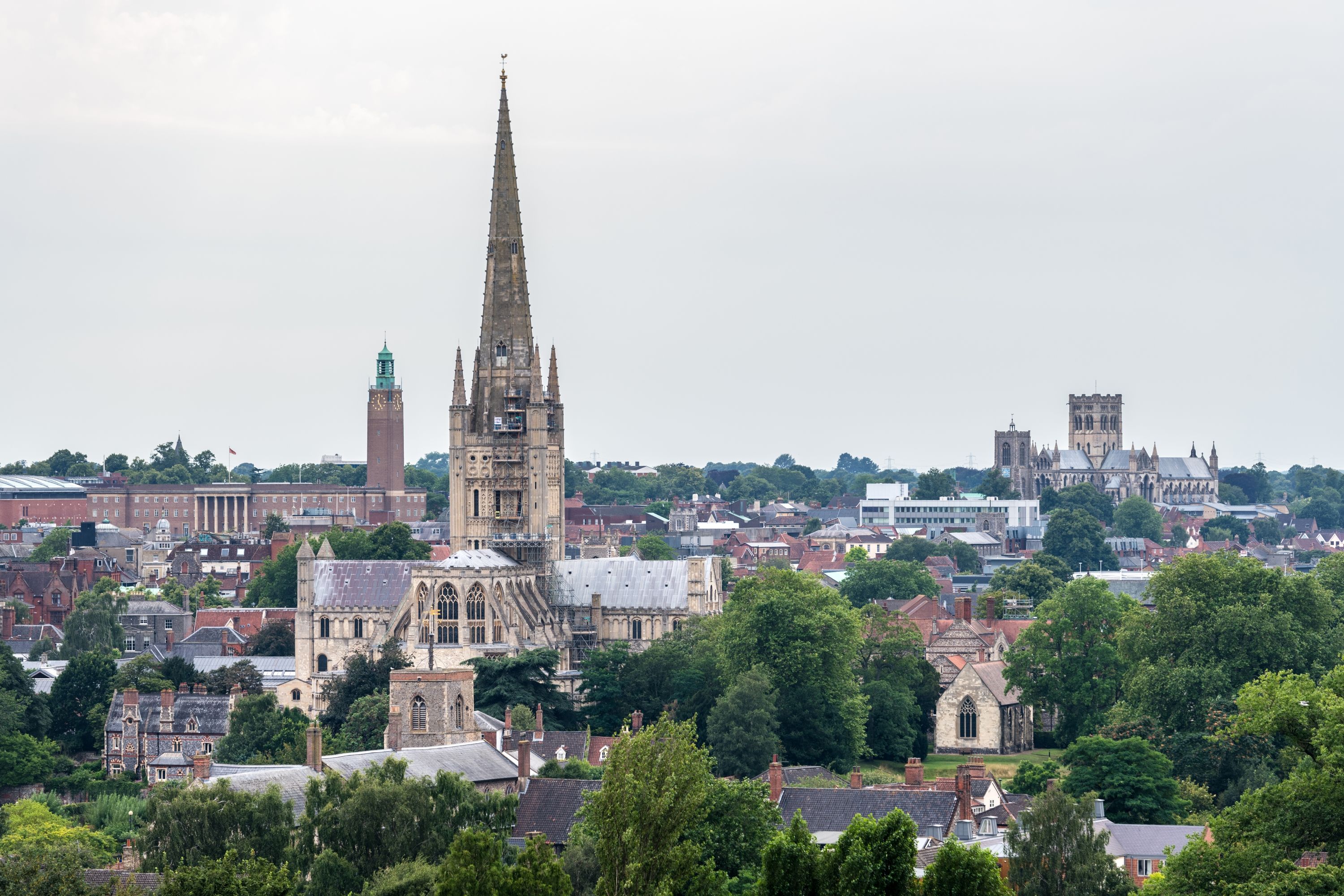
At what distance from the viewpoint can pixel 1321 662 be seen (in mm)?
109062

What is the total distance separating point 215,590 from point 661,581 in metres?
60.4

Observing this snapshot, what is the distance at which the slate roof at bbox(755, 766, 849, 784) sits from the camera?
93887 mm

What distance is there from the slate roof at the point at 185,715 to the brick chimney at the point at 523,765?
77.0ft

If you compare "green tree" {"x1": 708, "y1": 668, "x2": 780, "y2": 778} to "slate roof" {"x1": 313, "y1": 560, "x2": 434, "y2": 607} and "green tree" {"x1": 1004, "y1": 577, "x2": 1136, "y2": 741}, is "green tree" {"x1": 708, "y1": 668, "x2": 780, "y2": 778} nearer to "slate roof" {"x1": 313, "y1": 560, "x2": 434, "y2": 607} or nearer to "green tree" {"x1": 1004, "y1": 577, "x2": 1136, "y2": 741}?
"green tree" {"x1": 1004, "y1": 577, "x2": 1136, "y2": 741}

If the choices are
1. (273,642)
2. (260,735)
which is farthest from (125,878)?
(273,642)

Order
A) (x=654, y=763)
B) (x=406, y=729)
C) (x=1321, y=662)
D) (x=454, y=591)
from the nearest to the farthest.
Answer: (x=654, y=763) < (x=406, y=729) < (x=1321, y=662) < (x=454, y=591)

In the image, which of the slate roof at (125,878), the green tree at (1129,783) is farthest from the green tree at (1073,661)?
the slate roof at (125,878)

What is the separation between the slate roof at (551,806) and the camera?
276ft

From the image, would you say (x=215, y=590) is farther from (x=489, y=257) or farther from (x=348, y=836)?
(x=348, y=836)

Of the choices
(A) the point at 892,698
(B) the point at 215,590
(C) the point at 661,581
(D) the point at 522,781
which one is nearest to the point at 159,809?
(D) the point at 522,781

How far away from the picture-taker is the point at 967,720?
4680 inches

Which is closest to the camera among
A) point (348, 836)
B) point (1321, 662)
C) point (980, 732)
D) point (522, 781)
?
point (348, 836)

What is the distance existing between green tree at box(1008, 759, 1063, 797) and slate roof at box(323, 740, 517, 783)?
56.4 ft

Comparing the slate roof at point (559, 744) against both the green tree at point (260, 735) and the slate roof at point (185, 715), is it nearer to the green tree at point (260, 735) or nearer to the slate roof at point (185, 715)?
the green tree at point (260, 735)
